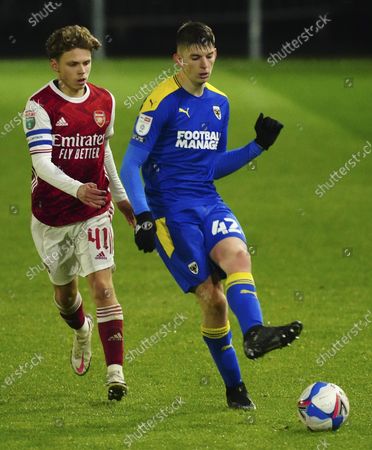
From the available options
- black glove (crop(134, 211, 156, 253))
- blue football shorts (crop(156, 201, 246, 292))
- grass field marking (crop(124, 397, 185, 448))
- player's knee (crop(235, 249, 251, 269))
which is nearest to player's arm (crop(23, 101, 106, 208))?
black glove (crop(134, 211, 156, 253))

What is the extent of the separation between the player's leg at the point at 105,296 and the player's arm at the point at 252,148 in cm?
91

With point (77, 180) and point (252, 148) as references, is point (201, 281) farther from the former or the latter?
point (77, 180)

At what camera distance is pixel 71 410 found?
810cm

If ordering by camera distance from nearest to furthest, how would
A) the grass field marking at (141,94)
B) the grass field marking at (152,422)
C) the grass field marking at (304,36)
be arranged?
the grass field marking at (152,422), the grass field marking at (141,94), the grass field marking at (304,36)

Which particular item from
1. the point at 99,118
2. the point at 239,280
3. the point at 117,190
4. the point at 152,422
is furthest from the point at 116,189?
the point at 152,422

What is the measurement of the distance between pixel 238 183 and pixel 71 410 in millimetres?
12190

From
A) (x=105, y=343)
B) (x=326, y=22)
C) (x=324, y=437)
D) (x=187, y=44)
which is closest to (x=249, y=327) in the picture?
(x=324, y=437)

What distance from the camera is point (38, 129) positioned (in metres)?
8.21

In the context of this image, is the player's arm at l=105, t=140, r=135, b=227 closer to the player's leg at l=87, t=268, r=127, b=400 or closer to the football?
the player's leg at l=87, t=268, r=127, b=400

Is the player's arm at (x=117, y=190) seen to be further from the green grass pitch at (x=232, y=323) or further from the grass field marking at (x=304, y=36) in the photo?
the grass field marking at (x=304, y=36)

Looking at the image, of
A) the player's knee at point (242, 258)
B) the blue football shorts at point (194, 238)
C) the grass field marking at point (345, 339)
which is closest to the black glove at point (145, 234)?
the blue football shorts at point (194, 238)

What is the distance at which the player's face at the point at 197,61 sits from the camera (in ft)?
26.2

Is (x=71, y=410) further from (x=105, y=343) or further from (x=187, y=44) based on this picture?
(x=187, y=44)

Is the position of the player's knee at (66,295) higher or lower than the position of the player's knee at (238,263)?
lower
